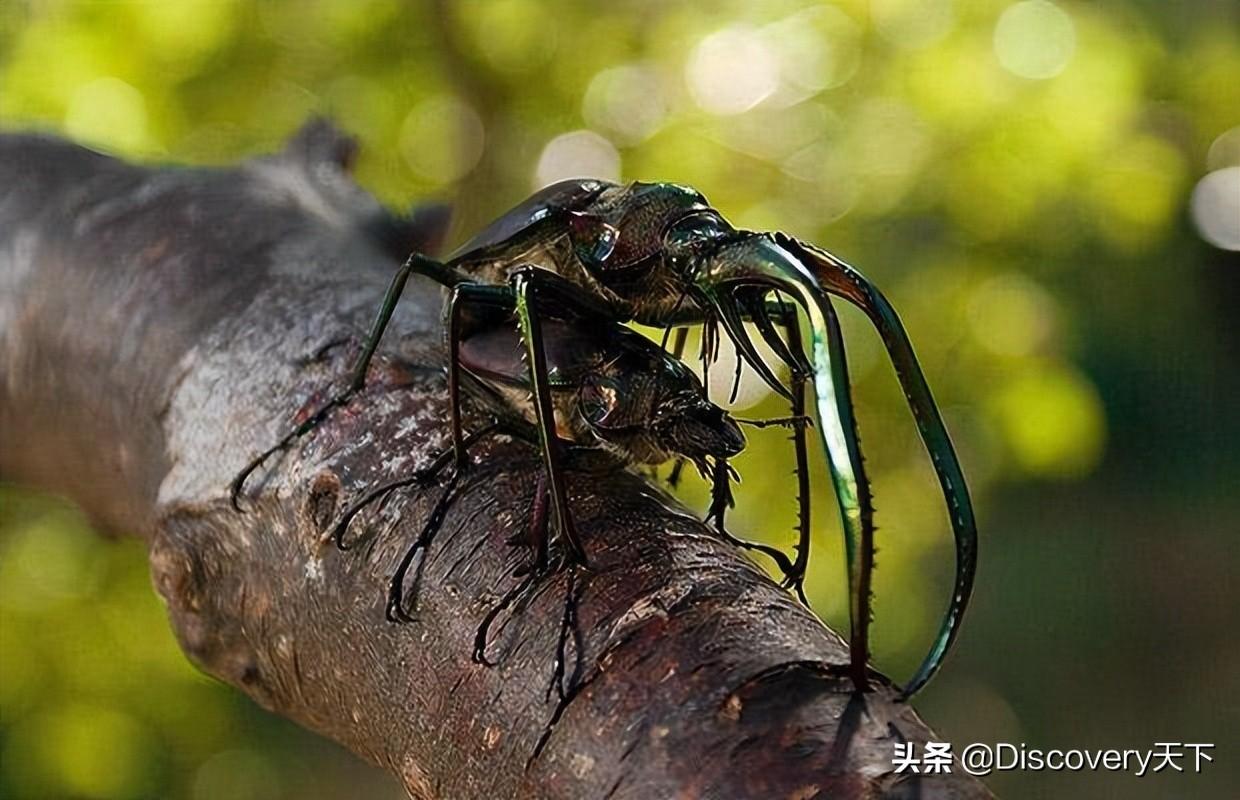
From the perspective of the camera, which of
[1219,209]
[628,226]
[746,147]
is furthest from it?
[1219,209]

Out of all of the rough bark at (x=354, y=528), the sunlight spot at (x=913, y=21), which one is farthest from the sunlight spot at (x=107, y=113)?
Result: the sunlight spot at (x=913, y=21)

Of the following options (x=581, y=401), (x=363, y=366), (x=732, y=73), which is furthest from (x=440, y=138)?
(x=581, y=401)

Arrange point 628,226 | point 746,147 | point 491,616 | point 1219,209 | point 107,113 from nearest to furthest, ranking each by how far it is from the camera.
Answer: point 491,616 < point 628,226 < point 107,113 < point 746,147 < point 1219,209

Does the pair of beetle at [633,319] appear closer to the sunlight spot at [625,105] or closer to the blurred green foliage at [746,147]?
the blurred green foliage at [746,147]

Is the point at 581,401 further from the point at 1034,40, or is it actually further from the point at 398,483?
the point at 1034,40

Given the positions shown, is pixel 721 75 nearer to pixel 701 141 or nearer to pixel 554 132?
pixel 701 141

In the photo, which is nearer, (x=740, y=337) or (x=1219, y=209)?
(x=740, y=337)

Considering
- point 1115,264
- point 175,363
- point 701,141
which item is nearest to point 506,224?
point 175,363
